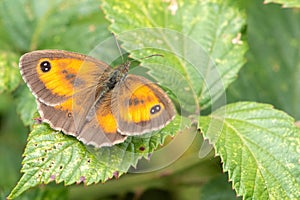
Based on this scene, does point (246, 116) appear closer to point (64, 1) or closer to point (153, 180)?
point (153, 180)

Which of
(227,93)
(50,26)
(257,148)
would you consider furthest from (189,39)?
(50,26)

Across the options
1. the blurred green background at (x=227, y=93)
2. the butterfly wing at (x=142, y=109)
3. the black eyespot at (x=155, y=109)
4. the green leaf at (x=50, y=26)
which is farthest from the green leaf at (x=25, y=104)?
the black eyespot at (x=155, y=109)

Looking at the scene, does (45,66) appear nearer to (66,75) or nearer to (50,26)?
(66,75)

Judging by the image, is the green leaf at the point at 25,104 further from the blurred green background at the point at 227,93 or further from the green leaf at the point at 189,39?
the green leaf at the point at 189,39

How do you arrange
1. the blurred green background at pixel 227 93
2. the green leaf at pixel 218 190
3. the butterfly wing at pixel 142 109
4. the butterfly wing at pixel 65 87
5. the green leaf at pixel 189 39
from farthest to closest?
1. the blurred green background at pixel 227 93
2. the green leaf at pixel 218 190
3. the green leaf at pixel 189 39
4. the butterfly wing at pixel 65 87
5. the butterfly wing at pixel 142 109

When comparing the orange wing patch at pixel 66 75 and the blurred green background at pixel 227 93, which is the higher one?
Result: the orange wing patch at pixel 66 75
